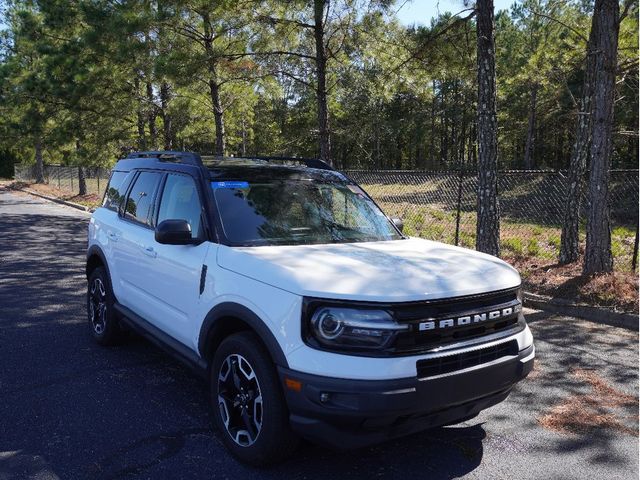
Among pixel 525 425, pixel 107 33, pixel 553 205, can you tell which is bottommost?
pixel 525 425

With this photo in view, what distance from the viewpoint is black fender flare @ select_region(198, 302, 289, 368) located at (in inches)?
115

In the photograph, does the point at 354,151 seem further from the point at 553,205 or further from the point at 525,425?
the point at 525,425

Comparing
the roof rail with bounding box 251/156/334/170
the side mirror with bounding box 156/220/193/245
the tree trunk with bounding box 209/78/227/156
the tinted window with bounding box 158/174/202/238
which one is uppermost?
the tree trunk with bounding box 209/78/227/156

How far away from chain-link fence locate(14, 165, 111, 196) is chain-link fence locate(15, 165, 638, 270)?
15.7 metres

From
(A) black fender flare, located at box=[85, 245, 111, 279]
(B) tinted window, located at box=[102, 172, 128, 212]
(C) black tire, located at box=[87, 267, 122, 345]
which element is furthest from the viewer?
(B) tinted window, located at box=[102, 172, 128, 212]

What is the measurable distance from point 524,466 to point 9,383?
3.95m

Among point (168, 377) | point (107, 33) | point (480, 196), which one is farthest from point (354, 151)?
point (168, 377)

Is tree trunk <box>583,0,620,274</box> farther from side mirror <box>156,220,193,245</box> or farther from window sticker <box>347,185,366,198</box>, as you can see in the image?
side mirror <box>156,220,193,245</box>

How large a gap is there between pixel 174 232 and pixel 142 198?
1480 millimetres

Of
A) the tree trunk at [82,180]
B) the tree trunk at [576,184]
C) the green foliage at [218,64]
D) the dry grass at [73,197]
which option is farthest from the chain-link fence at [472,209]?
the tree trunk at [82,180]

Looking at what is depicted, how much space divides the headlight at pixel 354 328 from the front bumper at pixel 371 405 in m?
0.19

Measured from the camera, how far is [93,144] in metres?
20.7

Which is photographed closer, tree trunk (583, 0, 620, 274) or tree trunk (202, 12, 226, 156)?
tree trunk (583, 0, 620, 274)

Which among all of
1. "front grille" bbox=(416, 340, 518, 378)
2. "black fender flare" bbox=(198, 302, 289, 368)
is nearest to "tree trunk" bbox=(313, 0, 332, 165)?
"black fender flare" bbox=(198, 302, 289, 368)
